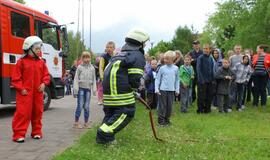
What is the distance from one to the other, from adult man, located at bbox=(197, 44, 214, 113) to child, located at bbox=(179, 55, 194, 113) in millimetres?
466

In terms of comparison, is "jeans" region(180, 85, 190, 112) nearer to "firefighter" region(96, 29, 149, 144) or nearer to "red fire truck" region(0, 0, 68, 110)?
"red fire truck" region(0, 0, 68, 110)

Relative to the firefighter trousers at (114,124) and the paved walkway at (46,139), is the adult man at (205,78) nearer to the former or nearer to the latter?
the paved walkway at (46,139)

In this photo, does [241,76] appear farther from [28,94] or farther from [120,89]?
[28,94]

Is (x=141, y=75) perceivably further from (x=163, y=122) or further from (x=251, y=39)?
(x=251, y=39)

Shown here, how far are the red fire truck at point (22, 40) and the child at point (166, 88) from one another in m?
4.22

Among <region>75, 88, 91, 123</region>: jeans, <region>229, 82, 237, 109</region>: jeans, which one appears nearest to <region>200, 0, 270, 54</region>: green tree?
<region>229, 82, 237, 109</region>: jeans

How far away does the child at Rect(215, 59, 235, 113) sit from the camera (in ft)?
45.1

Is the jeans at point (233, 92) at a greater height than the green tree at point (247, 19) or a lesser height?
lesser

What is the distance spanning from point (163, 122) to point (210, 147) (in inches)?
120

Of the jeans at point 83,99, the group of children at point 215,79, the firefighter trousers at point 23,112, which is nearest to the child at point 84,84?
the jeans at point 83,99

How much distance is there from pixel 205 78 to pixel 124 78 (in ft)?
18.9

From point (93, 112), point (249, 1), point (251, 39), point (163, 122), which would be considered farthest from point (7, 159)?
point (249, 1)

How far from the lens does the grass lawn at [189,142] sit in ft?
23.4

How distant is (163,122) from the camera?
10.8 metres
